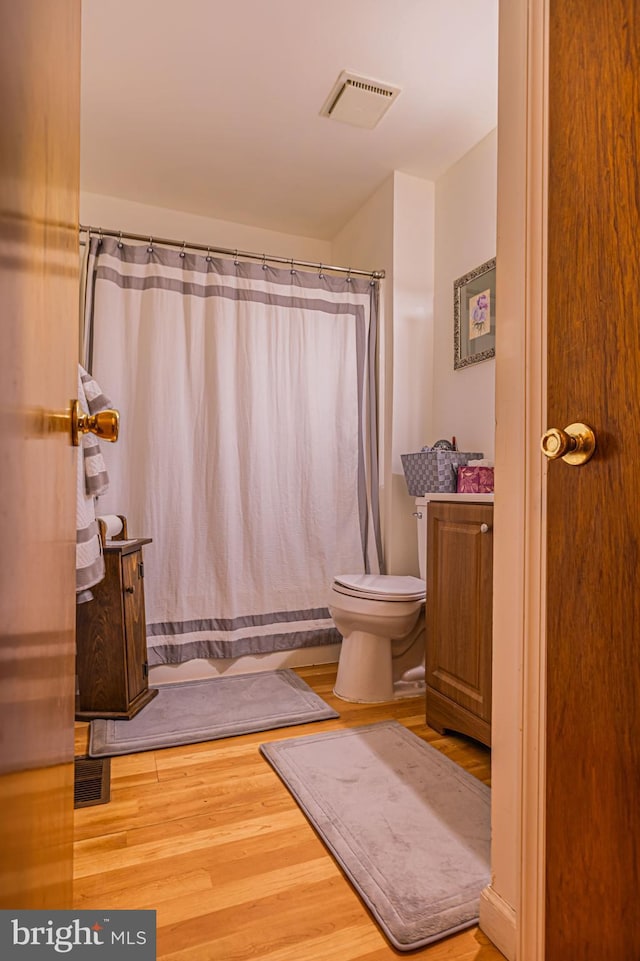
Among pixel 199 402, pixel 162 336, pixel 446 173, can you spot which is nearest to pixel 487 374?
pixel 446 173

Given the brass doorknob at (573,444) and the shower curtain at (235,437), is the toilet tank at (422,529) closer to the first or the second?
the shower curtain at (235,437)

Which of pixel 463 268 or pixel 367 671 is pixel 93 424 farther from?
pixel 463 268

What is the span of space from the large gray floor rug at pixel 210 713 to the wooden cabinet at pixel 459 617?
468 millimetres

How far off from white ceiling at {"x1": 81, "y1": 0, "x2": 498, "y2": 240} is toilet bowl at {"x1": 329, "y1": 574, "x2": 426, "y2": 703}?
200 cm

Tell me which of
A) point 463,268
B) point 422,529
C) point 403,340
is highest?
point 463,268

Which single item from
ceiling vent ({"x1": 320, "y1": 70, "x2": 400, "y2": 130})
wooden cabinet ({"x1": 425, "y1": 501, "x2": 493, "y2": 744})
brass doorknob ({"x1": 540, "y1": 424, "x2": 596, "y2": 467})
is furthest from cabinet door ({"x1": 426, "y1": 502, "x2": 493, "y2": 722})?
ceiling vent ({"x1": 320, "y1": 70, "x2": 400, "y2": 130})

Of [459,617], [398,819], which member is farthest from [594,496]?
[459,617]

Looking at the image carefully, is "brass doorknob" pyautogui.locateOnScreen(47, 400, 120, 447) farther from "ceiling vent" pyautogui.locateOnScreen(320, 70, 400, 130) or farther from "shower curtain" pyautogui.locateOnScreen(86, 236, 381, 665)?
"ceiling vent" pyautogui.locateOnScreen(320, 70, 400, 130)

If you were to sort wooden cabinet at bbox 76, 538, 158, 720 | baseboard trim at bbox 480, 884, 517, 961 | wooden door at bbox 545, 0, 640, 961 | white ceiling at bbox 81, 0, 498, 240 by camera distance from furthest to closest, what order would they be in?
1. wooden cabinet at bbox 76, 538, 158, 720
2. white ceiling at bbox 81, 0, 498, 240
3. baseboard trim at bbox 480, 884, 517, 961
4. wooden door at bbox 545, 0, 640, 961

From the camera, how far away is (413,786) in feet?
5.27

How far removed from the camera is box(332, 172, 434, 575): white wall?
2.80m

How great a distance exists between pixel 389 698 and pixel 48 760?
1.95m

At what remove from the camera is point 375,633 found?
2.29 metres

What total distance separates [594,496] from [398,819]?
1.17 m
